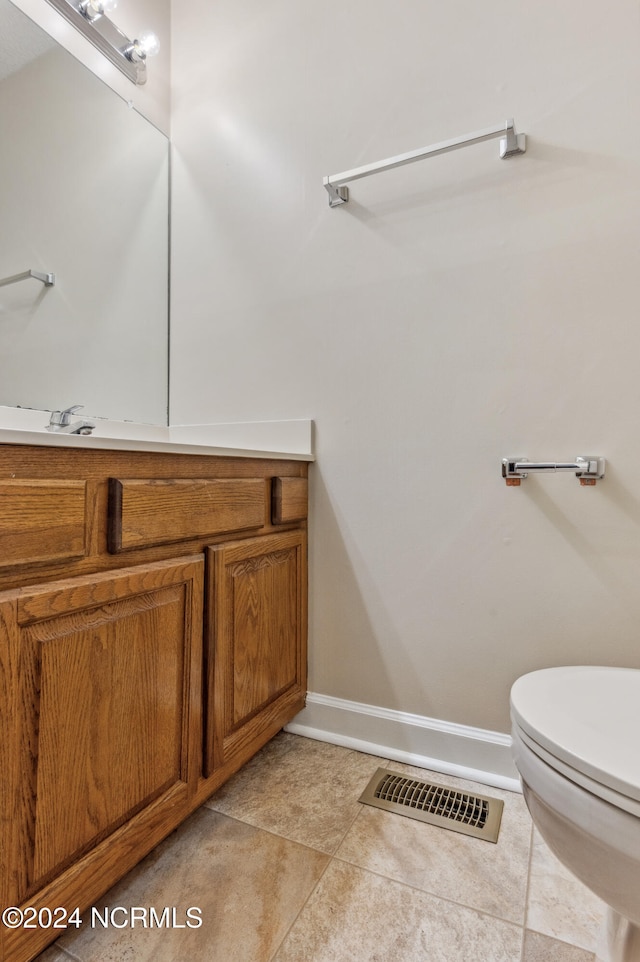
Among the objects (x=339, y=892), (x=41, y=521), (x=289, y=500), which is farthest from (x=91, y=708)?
(x=289, y=500)

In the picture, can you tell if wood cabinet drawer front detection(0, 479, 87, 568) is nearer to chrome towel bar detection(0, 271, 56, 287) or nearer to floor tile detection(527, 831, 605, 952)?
chrome towel bar detection(0, 271, 56, 287)

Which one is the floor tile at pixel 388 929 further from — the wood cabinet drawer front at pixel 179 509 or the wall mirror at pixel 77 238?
the wall mirror at pixel 77 238

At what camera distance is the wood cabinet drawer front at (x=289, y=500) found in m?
1.23

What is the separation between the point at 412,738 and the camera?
1.25m

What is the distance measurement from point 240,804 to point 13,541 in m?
0.83

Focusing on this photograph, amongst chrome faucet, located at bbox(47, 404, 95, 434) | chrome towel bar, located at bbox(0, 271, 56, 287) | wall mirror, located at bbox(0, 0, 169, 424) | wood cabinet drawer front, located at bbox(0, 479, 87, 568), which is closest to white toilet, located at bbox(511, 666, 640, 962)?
wood cabinet drawer front, located at bbox(0, 479, 87, 568)

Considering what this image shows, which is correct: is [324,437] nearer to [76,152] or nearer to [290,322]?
[290,322]

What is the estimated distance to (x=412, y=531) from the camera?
1.27 meters

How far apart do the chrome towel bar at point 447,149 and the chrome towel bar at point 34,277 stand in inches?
31.6

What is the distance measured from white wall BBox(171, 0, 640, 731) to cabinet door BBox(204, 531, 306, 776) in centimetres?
10

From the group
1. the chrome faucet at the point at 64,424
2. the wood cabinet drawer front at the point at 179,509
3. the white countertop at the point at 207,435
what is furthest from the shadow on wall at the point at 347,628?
the chrome faucet at the point at 64,424

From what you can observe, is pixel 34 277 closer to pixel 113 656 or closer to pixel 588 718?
pixel 113 656

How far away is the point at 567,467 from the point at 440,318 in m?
0.49

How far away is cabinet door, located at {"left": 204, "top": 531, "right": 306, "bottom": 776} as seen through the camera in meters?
0.99
